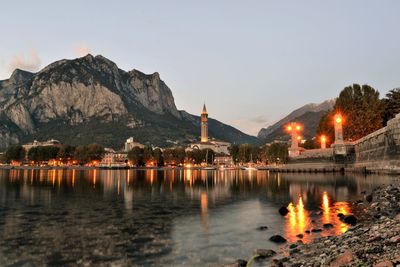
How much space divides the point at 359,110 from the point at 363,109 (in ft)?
3.84

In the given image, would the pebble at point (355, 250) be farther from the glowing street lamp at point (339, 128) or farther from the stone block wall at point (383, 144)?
the glowing street lamp at point (339, 128)

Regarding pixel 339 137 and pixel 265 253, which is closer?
pixel 265 253

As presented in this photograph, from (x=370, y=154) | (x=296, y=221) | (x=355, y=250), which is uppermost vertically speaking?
(x=370, y=154)

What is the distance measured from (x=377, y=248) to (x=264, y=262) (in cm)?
658

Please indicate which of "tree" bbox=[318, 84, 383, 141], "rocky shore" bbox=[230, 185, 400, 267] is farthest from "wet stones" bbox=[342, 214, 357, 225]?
"tree" bbox=[318, 84, 383, 141]

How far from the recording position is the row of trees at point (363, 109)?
105 m

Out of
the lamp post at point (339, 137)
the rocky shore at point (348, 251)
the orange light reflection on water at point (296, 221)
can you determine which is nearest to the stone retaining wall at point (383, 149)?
the lamp post at point (339, 137)

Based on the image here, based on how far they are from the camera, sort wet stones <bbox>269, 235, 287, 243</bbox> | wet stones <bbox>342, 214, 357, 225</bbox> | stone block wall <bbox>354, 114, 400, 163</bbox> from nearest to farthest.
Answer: wet stones <bbox>269, 235, 287, 243</bbox> → wet stones <bbox>342, 214, 357, 225</bbox> → stone block wall <bbox>354, 114, 400, 163</bbox>

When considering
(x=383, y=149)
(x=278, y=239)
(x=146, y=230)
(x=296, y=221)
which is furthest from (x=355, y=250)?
(x=383, y=149)

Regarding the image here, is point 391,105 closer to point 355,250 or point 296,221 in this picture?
point 296,221

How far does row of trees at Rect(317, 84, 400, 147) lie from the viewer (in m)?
105

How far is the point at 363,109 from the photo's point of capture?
356ft

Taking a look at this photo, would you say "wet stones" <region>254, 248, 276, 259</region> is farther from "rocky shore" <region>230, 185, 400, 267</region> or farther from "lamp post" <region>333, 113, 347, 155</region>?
"lamp post" <region>333, 113, 347, 155</region>

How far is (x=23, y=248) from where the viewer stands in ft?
69.8
